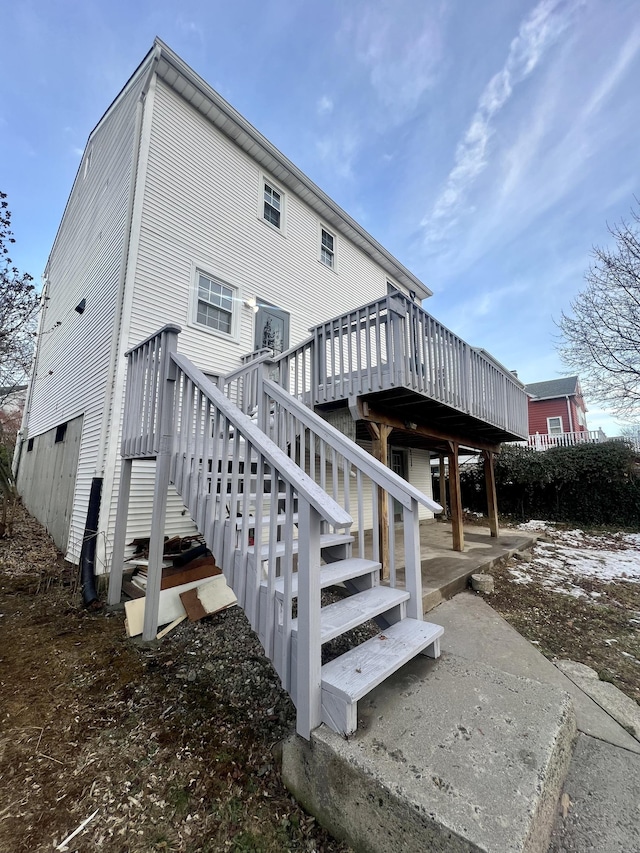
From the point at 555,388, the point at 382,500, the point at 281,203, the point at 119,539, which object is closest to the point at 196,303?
the point at 281,203

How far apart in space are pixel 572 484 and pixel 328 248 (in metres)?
9.48

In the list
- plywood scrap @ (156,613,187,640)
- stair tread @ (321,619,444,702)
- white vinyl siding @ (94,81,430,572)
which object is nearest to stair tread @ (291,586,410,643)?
stair tread @ (321,619,444,702)

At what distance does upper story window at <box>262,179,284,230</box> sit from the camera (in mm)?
7594

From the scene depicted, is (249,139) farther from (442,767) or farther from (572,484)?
(572,484)

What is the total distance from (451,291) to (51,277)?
13.7m

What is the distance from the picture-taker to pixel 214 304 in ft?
20.7

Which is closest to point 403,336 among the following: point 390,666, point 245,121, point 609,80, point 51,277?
point 390,666

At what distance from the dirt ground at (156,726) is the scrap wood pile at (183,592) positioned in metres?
0.12

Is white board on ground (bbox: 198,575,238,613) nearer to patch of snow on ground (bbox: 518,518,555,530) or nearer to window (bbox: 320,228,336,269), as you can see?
window (bbox: 320,228,336,269)

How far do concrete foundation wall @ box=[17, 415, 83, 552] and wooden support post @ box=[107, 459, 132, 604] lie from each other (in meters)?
2.77

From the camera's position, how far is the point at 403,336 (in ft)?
13.8

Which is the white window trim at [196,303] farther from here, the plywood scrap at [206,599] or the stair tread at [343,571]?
the stair tread at [343,571]

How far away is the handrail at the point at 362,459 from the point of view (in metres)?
2.20

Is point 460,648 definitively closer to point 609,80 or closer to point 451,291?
point 609,80
